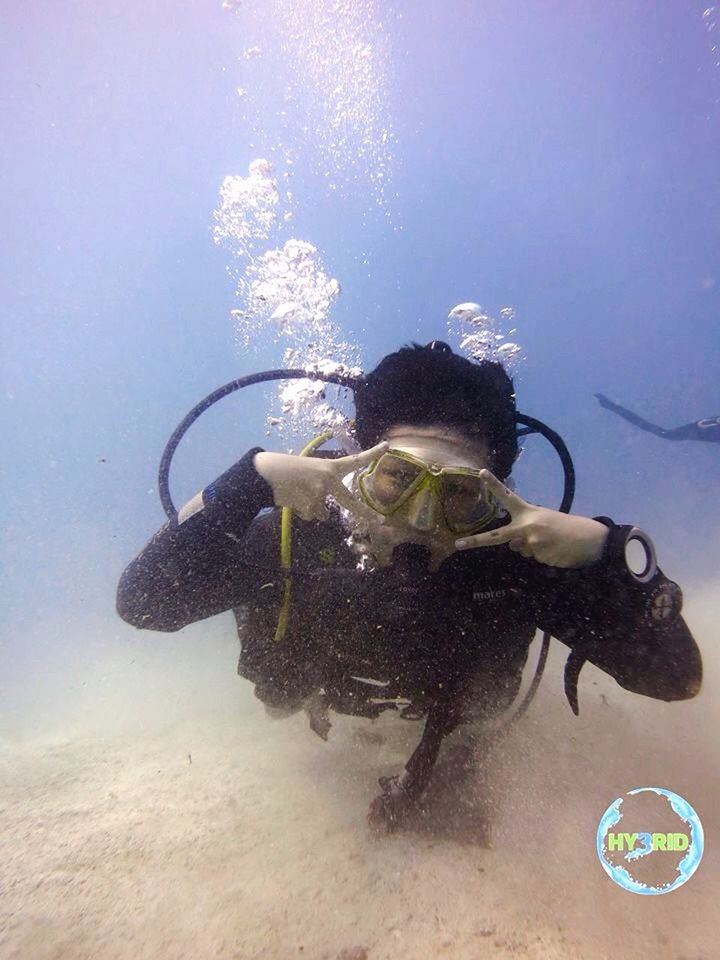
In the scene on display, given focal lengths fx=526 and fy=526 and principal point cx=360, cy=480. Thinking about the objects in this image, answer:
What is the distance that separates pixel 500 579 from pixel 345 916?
1.86m

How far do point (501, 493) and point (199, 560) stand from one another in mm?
1751

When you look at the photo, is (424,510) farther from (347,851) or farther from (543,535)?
(347,851)

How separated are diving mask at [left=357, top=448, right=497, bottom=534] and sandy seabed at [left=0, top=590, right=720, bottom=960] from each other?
1825 millimetres

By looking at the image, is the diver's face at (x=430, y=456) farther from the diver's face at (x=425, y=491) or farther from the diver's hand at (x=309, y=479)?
the diver's hand at (x=309, y=479)

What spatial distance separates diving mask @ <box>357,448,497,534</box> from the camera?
115 inches

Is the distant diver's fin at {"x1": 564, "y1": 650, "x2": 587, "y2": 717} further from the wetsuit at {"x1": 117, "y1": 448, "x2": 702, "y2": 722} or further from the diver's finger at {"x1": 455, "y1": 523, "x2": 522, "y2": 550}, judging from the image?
the diver's finger at {"x1": 455, "y1": 523, "x2": 522, "y2": 550}

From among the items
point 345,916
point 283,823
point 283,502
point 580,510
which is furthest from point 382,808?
point 580,510

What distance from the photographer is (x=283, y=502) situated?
115 inches

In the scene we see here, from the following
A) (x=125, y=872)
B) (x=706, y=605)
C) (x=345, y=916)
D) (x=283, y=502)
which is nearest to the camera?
(x=345, y=916)

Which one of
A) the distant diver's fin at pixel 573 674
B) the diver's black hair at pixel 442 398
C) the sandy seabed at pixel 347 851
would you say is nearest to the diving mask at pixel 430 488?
the diver's black hair at pixel 442 398

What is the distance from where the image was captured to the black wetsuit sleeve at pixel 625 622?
288 cm

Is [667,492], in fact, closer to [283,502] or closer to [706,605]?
[706,605]

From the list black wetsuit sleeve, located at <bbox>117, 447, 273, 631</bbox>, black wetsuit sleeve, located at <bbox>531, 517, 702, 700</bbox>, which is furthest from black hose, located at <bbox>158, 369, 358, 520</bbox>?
black wetsuit sleeve, located at <bbox>531, 517, 702, 700</bbox>

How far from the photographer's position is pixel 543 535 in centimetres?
280
